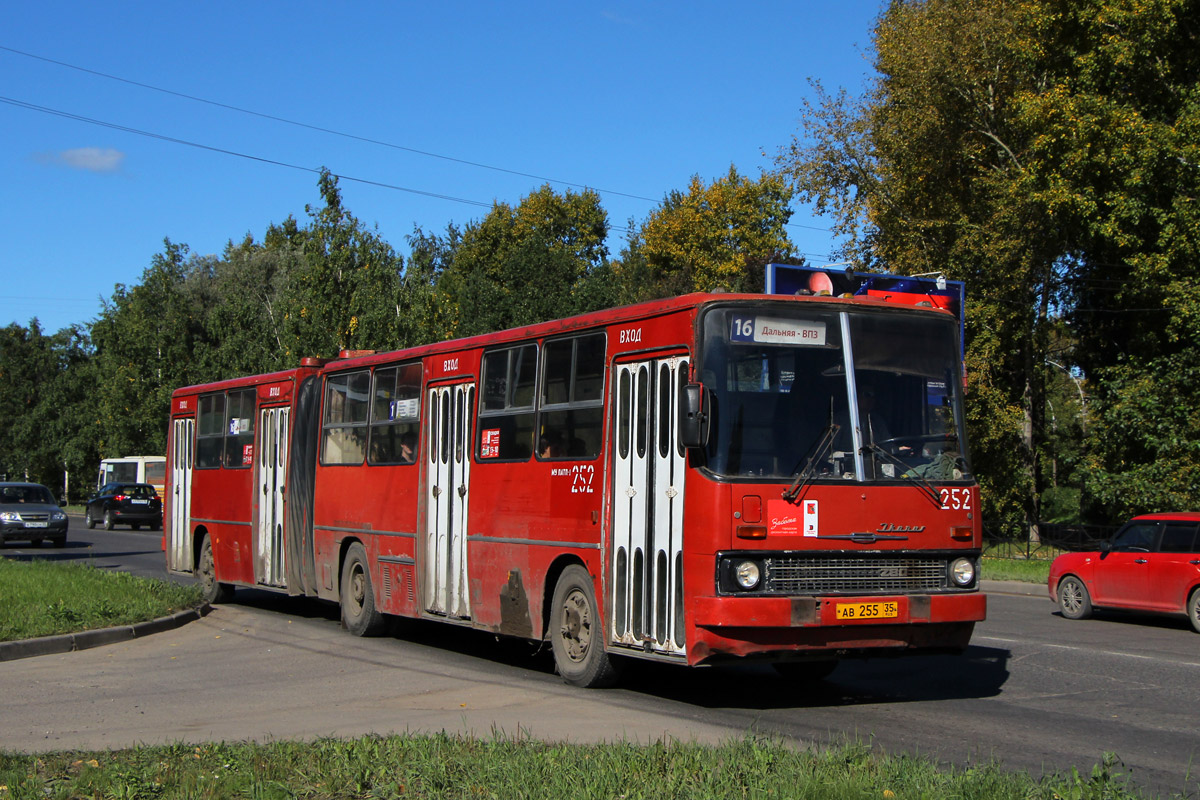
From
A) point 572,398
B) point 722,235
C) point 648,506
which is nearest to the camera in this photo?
point 648,506

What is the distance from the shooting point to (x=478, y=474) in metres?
12.8

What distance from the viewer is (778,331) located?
970 cm

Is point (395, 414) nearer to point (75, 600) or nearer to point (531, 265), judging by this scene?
point (75, 600)

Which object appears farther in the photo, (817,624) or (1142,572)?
(1142,572)

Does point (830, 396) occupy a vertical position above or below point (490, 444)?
above

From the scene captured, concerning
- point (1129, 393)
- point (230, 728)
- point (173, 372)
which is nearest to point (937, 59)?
point (1129, 393)

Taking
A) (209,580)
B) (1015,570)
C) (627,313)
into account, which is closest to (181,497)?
(209,580)

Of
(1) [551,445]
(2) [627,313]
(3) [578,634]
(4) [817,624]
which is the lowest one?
(3) [578,634]

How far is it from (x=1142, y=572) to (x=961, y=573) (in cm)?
855

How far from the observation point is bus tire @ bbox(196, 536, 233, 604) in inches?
774

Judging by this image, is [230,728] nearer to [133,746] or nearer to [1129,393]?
[133,746]

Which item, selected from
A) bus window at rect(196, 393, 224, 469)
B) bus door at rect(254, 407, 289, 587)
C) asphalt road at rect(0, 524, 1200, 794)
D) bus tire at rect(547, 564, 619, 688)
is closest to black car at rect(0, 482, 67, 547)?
bus window at rect(196, 393, 224, 469)

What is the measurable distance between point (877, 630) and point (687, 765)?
10.8 feet

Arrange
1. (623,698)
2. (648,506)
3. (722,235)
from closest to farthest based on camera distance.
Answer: (648,506) < (623,698) < (722,235)
